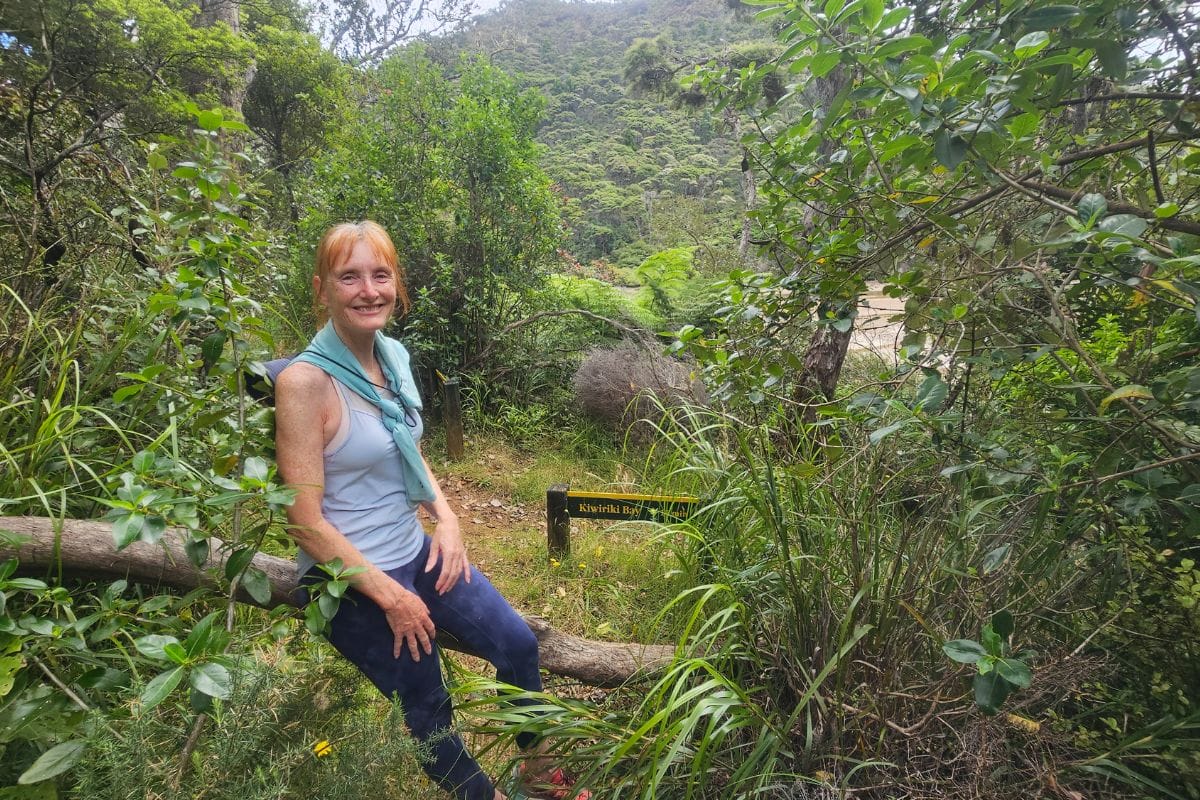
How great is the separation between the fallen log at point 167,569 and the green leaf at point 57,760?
428 mm

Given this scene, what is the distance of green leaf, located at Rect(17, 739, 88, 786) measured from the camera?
93 cm

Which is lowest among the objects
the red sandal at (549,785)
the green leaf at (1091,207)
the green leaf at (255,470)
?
the red sandal at (549,785)

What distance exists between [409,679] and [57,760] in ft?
2.53

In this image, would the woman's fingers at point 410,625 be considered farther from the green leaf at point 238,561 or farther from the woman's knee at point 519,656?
the green leaf at point 238,561

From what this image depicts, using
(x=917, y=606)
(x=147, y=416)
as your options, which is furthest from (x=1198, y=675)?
(x=147, y=416)

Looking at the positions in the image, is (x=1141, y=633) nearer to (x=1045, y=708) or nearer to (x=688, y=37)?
(x=1045, y=708)

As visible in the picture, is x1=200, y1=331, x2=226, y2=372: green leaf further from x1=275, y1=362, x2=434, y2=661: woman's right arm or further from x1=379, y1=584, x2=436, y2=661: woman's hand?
x1=379, y1=584, x2=436, y2=661: woman's hand

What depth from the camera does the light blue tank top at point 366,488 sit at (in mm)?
1588

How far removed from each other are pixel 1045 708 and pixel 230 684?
76.9 inches

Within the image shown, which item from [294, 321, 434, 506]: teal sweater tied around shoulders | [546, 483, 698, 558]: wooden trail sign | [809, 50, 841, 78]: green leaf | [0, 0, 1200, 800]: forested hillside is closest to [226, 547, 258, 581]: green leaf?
[0, 0, 1200, 800]: forested hillside

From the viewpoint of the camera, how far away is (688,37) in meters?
35.2

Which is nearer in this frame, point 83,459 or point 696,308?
point 83,459

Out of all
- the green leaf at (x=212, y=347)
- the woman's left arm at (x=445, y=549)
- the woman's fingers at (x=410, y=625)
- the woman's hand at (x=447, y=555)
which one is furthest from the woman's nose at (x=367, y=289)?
the woman's fingers at (x=410, y=625)

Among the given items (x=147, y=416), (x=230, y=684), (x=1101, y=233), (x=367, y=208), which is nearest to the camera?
(x=1101, y=233)
